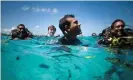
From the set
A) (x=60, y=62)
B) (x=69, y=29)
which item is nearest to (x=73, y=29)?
Result: (x=69, y=29)

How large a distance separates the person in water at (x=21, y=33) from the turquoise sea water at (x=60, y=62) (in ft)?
0.19

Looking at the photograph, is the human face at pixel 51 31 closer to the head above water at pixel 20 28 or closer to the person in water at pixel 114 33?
the head above water at pixel 20 28

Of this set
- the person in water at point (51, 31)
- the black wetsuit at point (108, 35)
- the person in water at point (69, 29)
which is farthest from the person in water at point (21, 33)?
the black wetsuit at point (108, 35)

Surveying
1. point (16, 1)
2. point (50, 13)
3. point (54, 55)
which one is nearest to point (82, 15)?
point (50, 13)

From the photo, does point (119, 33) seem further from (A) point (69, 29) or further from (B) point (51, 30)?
(B) point (51, 30)

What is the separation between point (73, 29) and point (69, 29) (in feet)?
0.14

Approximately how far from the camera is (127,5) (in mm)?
2553

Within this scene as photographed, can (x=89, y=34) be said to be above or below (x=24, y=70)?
above

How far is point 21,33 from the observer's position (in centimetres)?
268

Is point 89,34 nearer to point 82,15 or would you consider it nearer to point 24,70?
point 82,15

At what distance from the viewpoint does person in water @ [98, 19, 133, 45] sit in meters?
2.56

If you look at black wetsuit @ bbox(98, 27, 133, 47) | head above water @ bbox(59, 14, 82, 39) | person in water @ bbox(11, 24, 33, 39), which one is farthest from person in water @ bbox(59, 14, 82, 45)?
person in water @ bbox(11, 24, 33, 39)

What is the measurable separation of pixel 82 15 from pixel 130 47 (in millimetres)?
601

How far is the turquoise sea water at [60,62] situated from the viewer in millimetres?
2525
